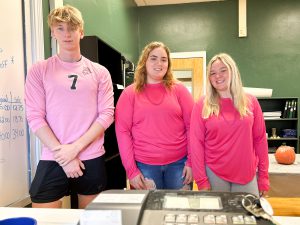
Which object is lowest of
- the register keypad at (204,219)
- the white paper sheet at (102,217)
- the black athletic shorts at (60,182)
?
the black athletic shorts at (60,182)

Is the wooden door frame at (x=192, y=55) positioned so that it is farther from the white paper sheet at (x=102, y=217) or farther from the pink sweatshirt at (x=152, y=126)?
the white paper sheet at (x=102, y=217)

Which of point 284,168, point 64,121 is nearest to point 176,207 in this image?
point 64,121

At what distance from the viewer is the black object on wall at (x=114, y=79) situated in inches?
86.2

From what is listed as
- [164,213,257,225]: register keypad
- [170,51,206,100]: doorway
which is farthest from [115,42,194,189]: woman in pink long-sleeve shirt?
[170,51,206,100]: doorway

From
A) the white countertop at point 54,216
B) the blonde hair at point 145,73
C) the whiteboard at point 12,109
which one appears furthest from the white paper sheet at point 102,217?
the blonde hair at point 145,73

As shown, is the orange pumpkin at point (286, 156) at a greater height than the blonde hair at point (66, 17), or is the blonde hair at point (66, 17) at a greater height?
the blonde hair at point (66, 17)


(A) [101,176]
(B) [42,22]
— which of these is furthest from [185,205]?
(B) [42,22]

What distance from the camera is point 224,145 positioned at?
1.70 m

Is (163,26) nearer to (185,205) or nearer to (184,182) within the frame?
(184,182)

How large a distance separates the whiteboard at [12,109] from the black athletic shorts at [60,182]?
0.18 metres

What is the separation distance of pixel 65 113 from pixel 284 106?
170 inches

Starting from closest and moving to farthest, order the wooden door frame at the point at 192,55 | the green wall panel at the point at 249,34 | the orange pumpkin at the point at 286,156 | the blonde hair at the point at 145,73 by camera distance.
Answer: the blonde hair at the point at 145,73
the orange pumpkin at the point at 286,156
the green wall panel at the point at 249,34
the wooden door frame at the point at 192,55

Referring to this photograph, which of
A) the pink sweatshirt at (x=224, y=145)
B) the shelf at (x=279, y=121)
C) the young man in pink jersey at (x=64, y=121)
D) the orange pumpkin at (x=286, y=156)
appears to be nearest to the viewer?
the young man in pink jersey at (x=64, y=121)

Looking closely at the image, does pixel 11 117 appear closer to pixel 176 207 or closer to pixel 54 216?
pixel 54 216
